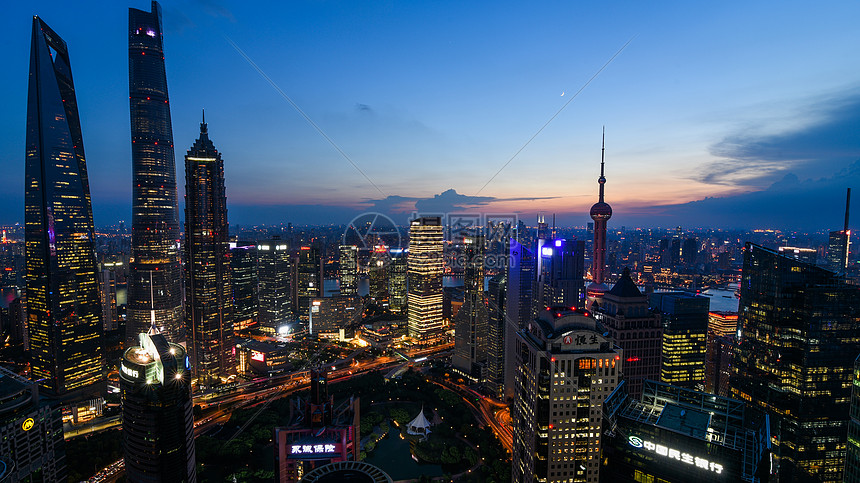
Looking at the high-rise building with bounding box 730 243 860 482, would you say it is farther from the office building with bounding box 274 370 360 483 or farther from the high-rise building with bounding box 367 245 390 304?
the high-rise building with bounding box 367 245 390 304

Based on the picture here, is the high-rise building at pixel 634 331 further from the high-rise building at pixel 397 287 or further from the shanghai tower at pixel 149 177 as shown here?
the shanghai tower at pixel 149 177

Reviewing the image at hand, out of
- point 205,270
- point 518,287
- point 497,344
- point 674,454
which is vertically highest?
point 205,270

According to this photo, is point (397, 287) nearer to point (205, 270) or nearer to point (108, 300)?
point (205, 270)

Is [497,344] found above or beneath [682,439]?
beneath

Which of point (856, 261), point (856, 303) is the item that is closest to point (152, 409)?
point (856, 303)

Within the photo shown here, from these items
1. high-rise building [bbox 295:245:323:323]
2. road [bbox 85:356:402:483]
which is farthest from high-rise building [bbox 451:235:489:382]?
high-rise building [bbox 295:245:323:323]

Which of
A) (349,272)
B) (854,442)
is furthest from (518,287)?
(349,272)

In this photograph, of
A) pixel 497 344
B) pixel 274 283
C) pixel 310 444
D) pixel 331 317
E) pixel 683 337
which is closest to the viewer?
→ pixel 310 444
